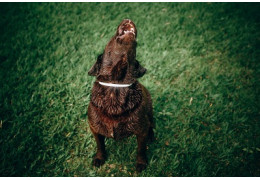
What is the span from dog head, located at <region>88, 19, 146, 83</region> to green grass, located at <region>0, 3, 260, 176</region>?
4.85ft

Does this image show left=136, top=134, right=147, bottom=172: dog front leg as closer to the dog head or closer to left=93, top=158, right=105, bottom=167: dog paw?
left=93, top=158, right=105, bottom=167: dog paw

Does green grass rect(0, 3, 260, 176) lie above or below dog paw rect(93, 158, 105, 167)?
above

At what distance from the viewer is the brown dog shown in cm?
185

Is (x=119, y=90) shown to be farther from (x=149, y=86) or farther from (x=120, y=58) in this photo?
(x=149, y=86)

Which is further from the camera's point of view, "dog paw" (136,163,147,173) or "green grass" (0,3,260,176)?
"green grass" (0,3,260,176)

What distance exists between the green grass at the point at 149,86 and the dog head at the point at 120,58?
1477mm

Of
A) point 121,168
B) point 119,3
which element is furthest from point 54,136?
point 119,3

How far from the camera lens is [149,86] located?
386 centimetres

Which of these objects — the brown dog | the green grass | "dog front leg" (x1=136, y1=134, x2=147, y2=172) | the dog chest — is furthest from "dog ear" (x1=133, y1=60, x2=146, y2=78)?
the green grass

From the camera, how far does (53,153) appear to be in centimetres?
284

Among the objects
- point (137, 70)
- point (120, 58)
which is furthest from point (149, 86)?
point (120, 58)

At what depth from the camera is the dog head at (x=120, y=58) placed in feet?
5.97

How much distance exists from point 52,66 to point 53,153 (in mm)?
2104

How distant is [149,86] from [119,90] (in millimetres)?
1959
